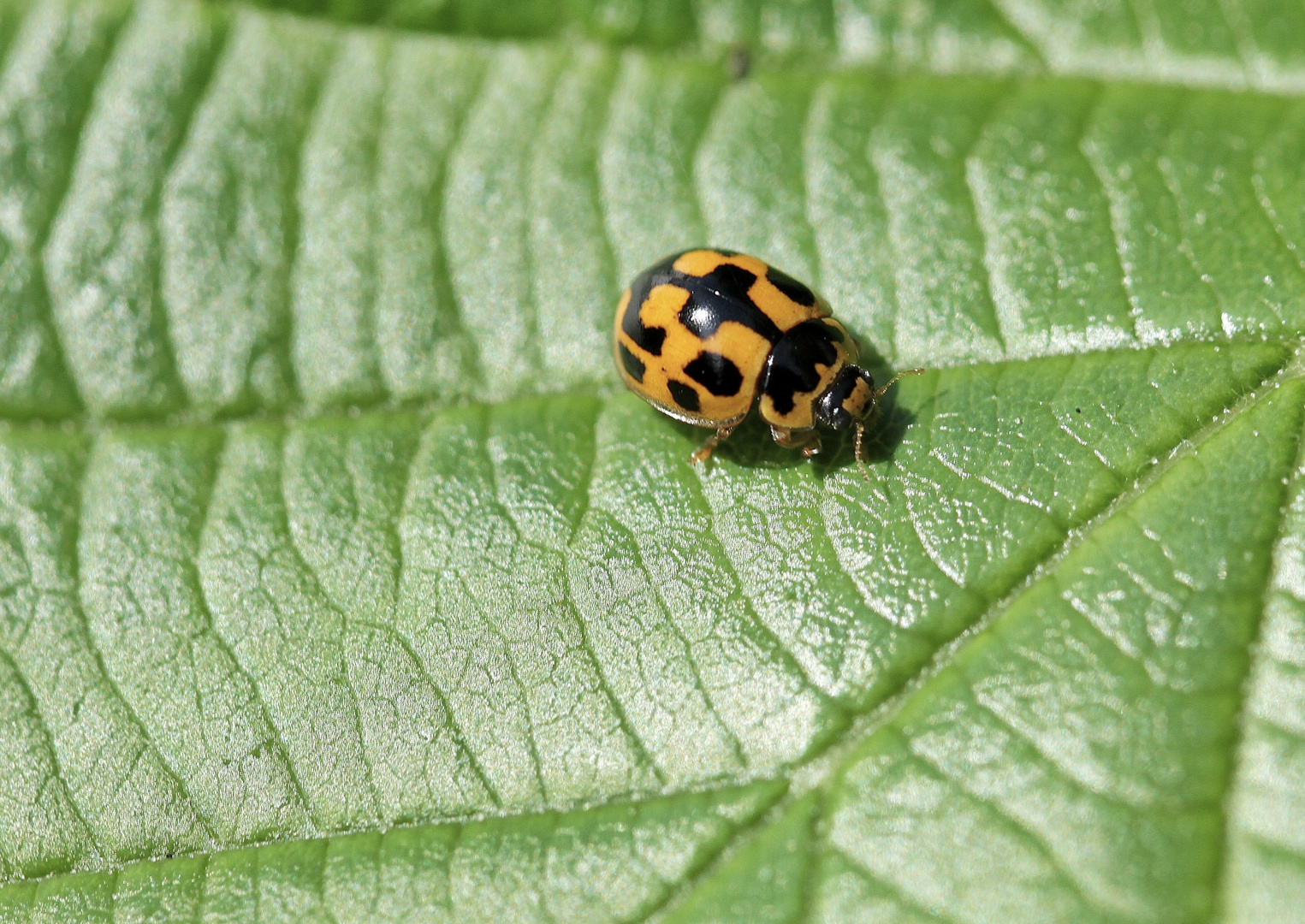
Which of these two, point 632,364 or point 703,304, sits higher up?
point 703,304

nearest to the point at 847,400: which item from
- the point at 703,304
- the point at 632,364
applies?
the point at 703,304

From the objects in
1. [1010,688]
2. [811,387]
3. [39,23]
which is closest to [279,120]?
[39,23]

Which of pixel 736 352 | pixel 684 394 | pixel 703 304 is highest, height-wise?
pixel 703 304

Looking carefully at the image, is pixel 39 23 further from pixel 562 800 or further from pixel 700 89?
pixel 562 800

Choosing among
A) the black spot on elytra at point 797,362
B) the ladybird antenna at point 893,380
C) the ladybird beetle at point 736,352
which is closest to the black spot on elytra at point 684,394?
the ladybird beetle at point 736,352

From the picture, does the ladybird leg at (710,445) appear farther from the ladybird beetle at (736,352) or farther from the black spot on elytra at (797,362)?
the black spot on elytra at (797,362)

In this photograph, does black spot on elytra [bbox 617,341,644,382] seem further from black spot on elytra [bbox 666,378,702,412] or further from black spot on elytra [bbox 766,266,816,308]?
black spot on elytra [bbox 766,266,816,308]

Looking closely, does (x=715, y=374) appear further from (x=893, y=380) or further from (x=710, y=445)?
(x=893, y=380)
